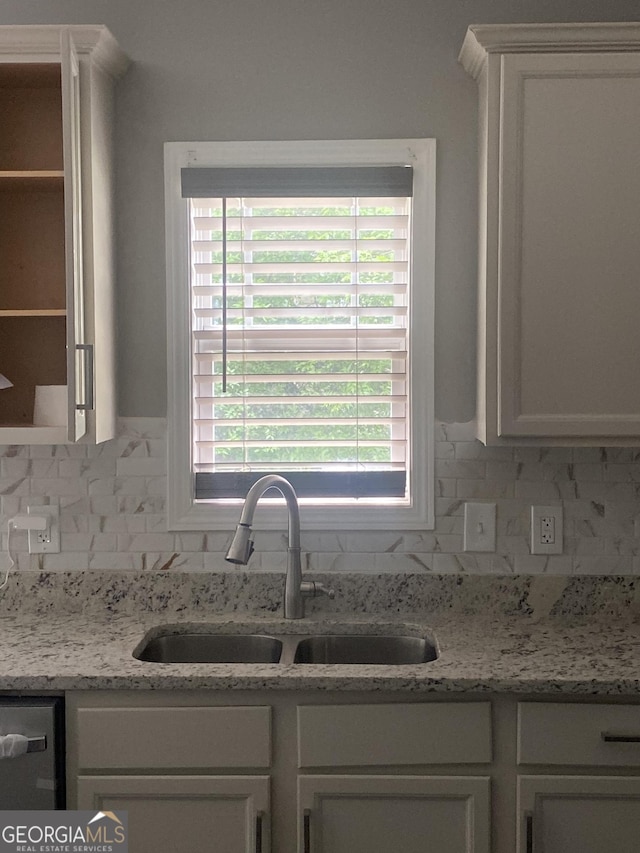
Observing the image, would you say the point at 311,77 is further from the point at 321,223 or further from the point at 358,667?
the point at 358,667

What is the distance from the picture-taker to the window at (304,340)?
240 centimetres

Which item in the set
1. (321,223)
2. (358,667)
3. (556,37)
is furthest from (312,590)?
(556,37)

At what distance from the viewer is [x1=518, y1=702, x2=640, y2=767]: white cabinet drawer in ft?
6.15

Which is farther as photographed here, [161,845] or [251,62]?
[251,62]

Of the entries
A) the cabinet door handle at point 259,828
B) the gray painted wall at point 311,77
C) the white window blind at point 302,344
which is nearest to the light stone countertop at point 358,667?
the cabinet door handle at point 259,828

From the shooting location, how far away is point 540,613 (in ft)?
7.83

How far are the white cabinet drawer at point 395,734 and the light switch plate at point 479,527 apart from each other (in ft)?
2.02

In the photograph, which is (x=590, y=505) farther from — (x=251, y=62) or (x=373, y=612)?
(x=251, y=62)

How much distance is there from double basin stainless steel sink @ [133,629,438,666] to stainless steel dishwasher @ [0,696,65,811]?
43cm

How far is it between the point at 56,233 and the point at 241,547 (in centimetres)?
104

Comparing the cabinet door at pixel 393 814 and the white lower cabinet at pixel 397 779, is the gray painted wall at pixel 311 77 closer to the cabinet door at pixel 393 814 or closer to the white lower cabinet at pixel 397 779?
the white lower cabinet at pixel 397 779

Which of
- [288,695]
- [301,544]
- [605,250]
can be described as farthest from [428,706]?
[605,250]

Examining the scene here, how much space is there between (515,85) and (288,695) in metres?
1.54

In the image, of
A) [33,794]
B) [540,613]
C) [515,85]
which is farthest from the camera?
[540,613]
